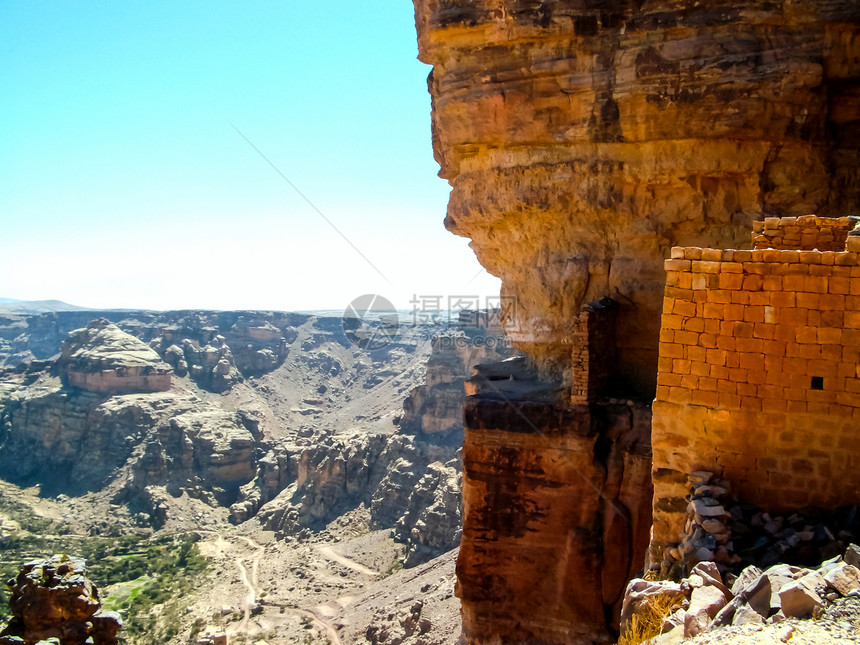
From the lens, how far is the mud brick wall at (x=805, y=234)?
673cm

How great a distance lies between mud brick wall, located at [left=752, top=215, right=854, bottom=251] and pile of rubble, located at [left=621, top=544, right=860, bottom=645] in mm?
3448

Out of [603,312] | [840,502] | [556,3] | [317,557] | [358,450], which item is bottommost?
[317,557]

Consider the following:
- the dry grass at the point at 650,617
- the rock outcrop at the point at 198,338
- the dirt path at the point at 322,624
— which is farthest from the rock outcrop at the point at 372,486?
the dry grass at the point at 650,617

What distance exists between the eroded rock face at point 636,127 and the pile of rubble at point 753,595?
31.6 feet

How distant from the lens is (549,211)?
49.6 ft

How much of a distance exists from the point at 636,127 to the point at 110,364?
6527cm

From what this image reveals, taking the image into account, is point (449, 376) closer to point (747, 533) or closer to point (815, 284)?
point (747, 533)

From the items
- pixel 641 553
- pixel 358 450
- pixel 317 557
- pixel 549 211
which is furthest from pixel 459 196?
pixel 358 450

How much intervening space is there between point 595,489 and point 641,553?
144cm

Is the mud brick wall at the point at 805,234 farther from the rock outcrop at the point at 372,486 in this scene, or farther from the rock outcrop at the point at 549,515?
the rock outcrop at the point at 372,486

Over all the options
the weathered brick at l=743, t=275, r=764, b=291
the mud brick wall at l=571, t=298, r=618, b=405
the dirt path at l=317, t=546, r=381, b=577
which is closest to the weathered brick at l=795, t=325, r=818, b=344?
the weathered brick at l=743, t=275, r=764, b=291

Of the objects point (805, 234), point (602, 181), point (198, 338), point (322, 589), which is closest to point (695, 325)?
point (805, 234)

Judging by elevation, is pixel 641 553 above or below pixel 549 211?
→ below

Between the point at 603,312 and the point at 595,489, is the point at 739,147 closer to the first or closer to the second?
the point at 603,312
